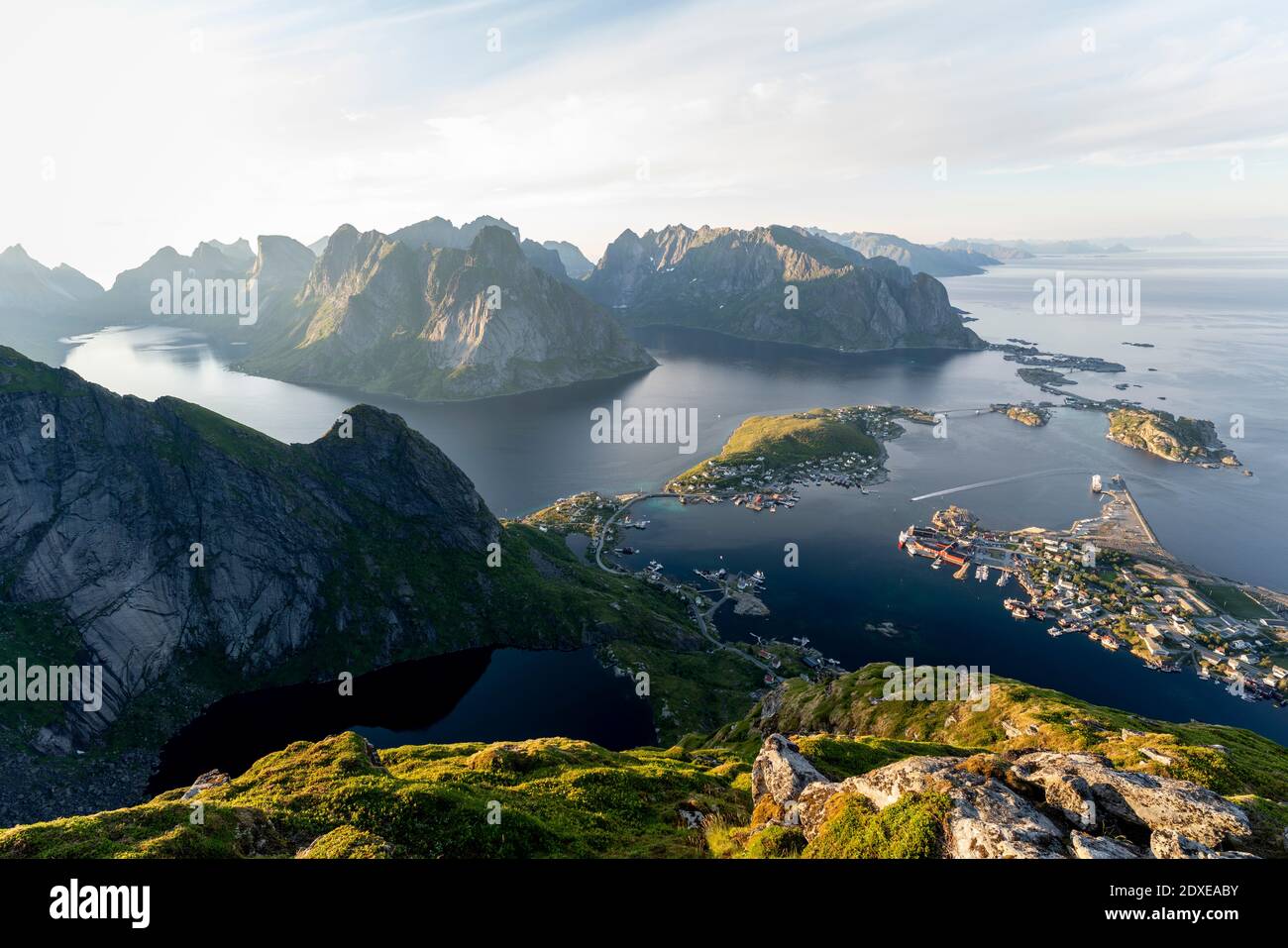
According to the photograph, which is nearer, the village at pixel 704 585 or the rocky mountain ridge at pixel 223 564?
the rocky mountain ridge at pixel 223 564

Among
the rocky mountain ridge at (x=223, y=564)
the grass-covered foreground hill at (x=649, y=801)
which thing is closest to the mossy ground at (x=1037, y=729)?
the grass-covered foreground hill at (x=649, y=801)

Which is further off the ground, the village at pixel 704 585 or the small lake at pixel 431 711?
the village at pixel 704 585

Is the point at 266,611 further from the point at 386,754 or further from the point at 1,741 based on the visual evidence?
the point at 386,754
